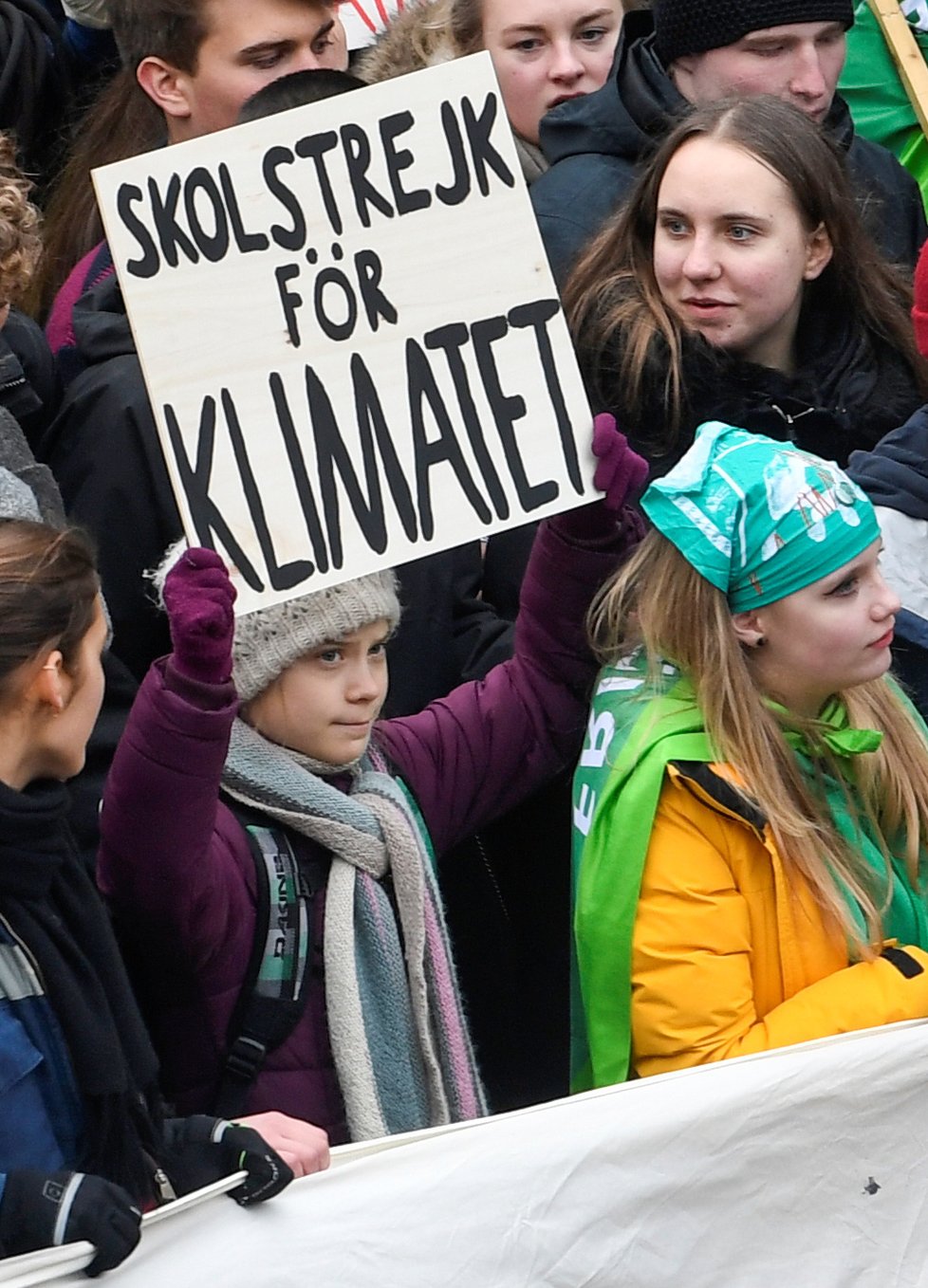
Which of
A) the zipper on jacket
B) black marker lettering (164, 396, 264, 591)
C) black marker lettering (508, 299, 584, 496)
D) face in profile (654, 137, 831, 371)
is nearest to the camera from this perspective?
black marker lettering (164, 396, 264, 591)

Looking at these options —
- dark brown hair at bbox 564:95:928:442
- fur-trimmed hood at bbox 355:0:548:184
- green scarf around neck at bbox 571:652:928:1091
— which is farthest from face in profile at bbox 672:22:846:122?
green scarf around neck at bbox 571:652:928:1091

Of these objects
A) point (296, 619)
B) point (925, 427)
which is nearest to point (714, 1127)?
point (296, 619)

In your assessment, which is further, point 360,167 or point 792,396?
point 792,396

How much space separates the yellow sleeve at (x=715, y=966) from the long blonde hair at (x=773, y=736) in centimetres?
6

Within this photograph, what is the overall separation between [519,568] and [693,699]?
61 cm

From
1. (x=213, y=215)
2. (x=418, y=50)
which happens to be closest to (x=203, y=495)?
(x=213, y=215)

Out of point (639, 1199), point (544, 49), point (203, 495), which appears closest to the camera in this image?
point (639, 1199)

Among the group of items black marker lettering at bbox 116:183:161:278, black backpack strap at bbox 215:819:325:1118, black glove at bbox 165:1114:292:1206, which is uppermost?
black marker lettering at bbox 116:183:161:278

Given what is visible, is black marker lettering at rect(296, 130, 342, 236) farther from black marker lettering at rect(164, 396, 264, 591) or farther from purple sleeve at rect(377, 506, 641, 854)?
purple sleeve at rect(377, 506, 641, 854)

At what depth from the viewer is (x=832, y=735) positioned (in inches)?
112

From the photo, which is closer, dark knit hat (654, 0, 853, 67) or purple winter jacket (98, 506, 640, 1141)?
purple winter jacket (98, 506, 640, 1141)

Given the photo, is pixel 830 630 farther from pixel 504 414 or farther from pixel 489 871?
pixel 489 871

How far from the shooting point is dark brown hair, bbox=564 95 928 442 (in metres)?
3.34

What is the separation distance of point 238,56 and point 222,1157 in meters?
2.09
